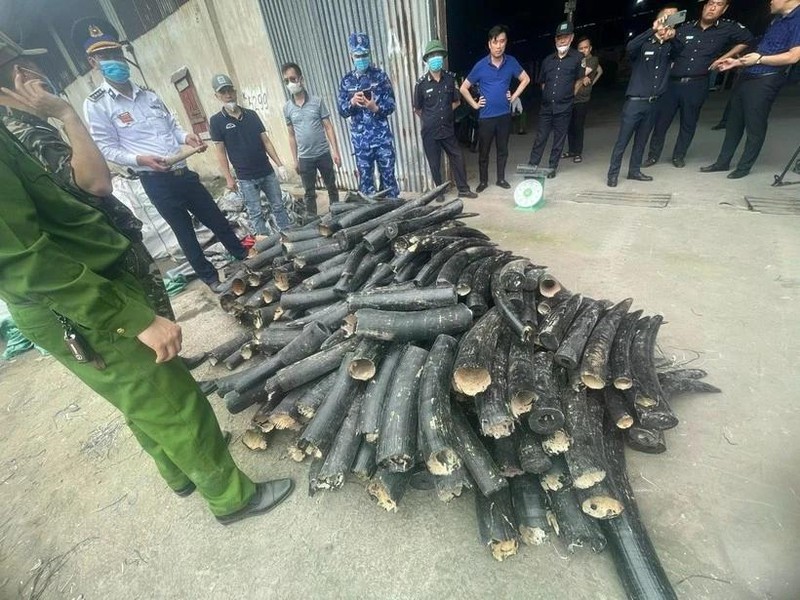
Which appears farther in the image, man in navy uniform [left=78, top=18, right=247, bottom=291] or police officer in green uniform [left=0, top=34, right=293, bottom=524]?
man in navy uniform [left=78, top=18, right=247, bottom=291]

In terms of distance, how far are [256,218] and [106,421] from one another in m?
2.92

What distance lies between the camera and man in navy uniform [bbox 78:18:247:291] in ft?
10.2

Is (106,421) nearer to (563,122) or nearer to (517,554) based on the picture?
(517,554)

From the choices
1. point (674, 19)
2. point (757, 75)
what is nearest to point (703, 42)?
point (674, 19)

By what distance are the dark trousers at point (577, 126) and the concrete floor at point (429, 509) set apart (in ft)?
12.6

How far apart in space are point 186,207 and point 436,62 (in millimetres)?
3614

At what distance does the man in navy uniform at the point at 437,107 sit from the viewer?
4633mm

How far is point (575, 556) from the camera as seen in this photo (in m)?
1.60

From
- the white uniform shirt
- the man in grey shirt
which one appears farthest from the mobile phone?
the white uniform shirt

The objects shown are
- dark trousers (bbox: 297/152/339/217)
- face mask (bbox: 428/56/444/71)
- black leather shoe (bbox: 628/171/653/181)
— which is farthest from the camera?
black leather shoe (bbox: 628/171/653/181)

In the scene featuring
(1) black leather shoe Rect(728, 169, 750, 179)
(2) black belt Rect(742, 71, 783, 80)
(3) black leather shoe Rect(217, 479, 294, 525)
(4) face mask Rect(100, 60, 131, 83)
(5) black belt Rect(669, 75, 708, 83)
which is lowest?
(3) black leather shoe Rect(217, 479, 294, 525)

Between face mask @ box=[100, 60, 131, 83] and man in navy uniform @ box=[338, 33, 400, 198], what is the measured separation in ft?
7.93

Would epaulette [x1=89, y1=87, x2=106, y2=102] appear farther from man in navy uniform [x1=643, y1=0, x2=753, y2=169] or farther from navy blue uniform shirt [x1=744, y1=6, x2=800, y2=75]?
navy blue uniform shirt [x1=744, y1=6, x2=800, y2=75]

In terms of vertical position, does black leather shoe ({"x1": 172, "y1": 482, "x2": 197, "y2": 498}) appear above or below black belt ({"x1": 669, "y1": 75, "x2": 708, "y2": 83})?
below
